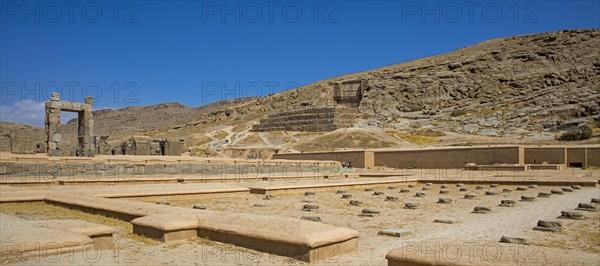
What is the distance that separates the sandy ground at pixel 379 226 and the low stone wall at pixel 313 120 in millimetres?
40747

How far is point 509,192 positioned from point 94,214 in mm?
11732

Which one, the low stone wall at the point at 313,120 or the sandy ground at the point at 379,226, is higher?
the low stone wall at the point at 313,120

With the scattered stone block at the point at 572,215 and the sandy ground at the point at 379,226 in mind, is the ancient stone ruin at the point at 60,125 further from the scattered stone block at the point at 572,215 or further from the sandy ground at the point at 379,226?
the scattered stone block at the point at 572,215

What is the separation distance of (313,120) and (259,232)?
5135 centimetres

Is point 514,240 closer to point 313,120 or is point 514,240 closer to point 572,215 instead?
point 572,215

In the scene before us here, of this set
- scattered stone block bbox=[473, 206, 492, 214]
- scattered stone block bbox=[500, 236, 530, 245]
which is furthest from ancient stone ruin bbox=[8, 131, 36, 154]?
scattered stone block bbox=[500, 236, 530, 245]

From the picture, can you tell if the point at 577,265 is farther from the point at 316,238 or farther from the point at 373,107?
the point at 373,107

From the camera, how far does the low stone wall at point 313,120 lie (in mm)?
55000

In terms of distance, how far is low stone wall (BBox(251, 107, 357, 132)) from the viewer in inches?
2165

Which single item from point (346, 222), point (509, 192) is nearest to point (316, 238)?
point (346, 222)

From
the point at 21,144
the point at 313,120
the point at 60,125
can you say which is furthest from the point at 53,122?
the point at 313,120

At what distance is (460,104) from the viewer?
185 feet

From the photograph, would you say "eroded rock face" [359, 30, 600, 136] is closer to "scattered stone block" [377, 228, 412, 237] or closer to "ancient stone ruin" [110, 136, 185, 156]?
"ancient stone ruin" [110, 136, 185, 156]

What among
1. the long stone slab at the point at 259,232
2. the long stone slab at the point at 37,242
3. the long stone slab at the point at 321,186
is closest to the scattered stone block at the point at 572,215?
the long stone slab at the point at 259,232
